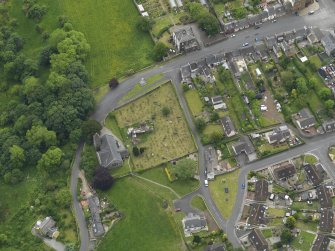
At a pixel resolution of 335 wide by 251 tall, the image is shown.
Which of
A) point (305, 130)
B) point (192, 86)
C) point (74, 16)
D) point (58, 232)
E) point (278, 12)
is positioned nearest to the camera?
point (58, 232)

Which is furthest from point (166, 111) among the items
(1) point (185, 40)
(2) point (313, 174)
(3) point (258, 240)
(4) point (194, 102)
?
(3) point (258, 240)

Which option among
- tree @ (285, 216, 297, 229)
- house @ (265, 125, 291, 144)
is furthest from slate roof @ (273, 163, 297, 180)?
tree @ (285, 216, 297, 229)

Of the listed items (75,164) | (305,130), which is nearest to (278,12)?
(305,130)

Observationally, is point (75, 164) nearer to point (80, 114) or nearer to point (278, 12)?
point (80, 114)

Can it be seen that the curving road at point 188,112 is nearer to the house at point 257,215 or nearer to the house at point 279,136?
the house at point 257,215

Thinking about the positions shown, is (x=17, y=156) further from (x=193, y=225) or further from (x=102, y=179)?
(x=193, y=225)

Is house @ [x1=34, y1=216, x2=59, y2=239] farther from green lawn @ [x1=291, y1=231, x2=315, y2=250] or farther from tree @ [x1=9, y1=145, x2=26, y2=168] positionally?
green lawn @ [x1=291, y1=231, x2=315, y2=250]
